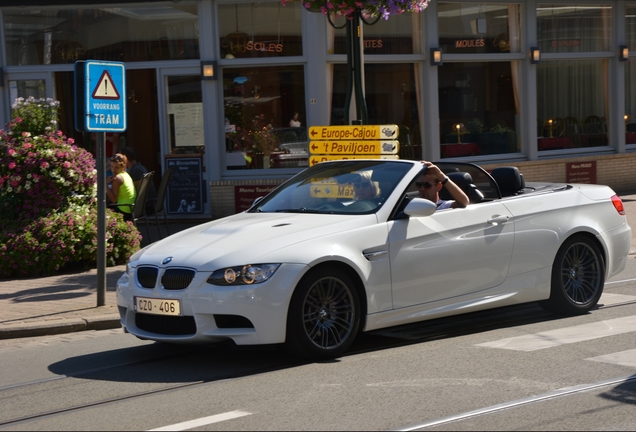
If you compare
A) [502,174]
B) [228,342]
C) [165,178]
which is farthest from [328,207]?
[165,178]

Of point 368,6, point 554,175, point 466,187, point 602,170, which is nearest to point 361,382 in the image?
point 466,187

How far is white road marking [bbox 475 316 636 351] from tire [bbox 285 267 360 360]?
3.77 ft

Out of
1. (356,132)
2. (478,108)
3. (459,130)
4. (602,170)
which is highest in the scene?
(478,108)

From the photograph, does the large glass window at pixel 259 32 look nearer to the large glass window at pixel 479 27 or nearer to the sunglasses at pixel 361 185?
the large glass window at pixel 479 27

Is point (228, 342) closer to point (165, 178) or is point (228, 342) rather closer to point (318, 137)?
point (318, 137)

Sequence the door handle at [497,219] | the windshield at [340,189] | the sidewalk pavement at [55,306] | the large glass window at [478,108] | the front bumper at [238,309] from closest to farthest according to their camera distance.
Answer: the front bumper at [238,309] < the windshield at [340,189] < the door handle at [497,219] < the sidewalk pavement at [55,306] < the large glass window at [478,108]

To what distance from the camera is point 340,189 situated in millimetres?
8023

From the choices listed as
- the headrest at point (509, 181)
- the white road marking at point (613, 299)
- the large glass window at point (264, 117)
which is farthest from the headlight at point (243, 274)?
the large glass window at point (264, 117)

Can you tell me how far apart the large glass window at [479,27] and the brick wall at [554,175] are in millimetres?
2409

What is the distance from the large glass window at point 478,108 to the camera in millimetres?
19188

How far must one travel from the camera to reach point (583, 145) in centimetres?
2131

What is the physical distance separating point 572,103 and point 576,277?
522 inches

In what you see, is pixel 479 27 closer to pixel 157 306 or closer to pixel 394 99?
pixel 394 99

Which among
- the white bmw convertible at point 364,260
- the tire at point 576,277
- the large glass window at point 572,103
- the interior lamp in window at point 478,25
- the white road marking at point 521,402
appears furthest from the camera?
the large glass window at point 572,103
